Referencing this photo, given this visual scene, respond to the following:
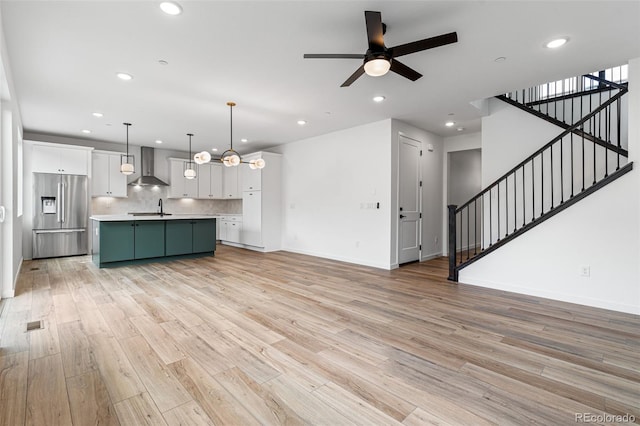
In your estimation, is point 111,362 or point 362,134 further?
point 362,134

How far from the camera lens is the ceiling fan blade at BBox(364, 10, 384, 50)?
6.95 ft

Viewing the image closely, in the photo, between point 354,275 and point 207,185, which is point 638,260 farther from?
point 207,185

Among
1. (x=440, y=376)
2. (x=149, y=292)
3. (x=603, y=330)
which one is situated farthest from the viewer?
(x=149, y=292)

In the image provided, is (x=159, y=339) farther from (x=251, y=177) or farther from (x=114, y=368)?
(x=251, y=177)

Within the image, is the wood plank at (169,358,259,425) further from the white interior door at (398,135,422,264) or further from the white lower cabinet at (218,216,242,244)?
the white lower cabinet at (218,216,242,244)

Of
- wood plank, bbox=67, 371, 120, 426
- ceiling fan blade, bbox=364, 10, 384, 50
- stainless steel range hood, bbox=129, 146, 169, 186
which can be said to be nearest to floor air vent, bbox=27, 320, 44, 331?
wood plank, bbox=67, 371, 120, 426

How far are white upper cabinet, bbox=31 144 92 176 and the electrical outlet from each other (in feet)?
30.3

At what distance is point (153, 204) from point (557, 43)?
8.94m

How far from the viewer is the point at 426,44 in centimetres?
235

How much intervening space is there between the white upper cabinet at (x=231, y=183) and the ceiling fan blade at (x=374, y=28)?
22.1ft

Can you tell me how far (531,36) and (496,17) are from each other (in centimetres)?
54

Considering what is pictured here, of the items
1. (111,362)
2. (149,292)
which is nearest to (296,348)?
(111,362)

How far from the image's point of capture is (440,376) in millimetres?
2010

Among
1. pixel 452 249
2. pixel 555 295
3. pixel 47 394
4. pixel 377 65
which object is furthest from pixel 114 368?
pixel 555 295
